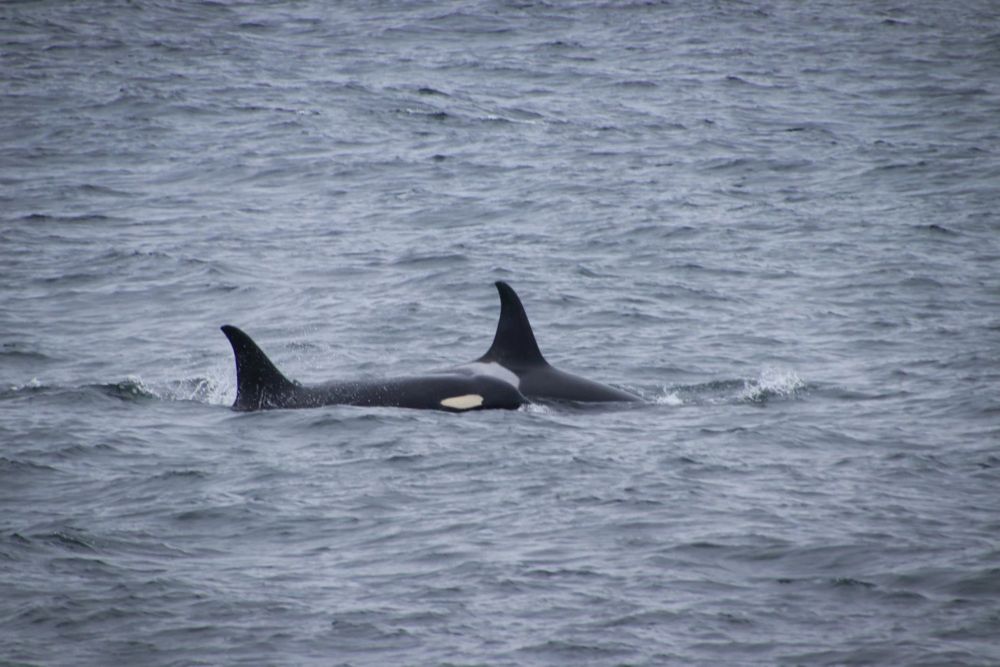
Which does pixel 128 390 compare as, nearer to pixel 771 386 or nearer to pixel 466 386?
pixel 466 386

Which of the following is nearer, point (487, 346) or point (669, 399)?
point (669, 399)

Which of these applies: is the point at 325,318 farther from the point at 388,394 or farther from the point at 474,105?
the point at 474,105

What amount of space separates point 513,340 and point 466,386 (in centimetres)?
69

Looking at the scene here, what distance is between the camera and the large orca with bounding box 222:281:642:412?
14.3m

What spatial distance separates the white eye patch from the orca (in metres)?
0.37

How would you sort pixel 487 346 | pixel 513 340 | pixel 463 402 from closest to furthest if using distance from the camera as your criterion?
pixel 463 402
pixel 513 340
pixel 487 346

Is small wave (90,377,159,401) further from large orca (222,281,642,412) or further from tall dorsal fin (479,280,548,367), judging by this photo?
tall dorsal fin (479,280,548,367)

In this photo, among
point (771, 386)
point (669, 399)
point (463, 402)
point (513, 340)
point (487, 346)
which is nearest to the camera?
point (463, 402)

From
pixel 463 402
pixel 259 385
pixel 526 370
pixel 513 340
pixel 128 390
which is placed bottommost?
pixel 128 390

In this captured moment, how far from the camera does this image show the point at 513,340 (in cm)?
1459

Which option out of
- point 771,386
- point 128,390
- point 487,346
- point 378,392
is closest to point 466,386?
point 378,392

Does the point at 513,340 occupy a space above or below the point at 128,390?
above

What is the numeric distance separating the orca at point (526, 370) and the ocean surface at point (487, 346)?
1.04 ft

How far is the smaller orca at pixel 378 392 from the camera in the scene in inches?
561
